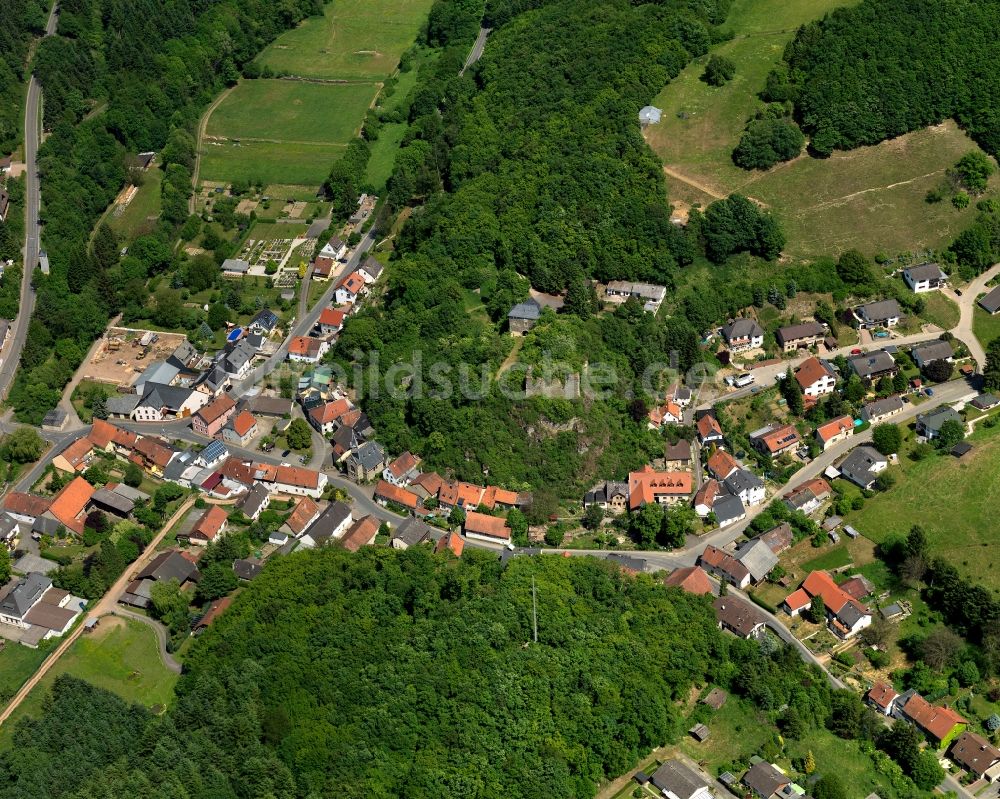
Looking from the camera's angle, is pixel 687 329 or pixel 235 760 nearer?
pixel 235 760

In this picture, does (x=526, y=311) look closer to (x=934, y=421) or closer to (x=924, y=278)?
(x=934, y=421)

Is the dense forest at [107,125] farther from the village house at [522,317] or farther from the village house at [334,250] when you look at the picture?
the village house at [522,317]

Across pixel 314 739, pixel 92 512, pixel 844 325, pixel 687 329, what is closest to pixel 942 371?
pixel 844 325

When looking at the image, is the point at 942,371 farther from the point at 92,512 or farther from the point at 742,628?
the point at 92,512

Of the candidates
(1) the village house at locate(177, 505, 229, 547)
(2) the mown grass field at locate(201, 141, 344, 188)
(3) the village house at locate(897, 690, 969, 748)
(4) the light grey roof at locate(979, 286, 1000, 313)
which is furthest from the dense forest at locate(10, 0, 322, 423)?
(4) the light grey roof at locate(979, 286, 1000, 313)

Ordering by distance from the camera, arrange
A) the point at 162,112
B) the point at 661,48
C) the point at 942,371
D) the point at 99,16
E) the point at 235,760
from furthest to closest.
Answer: the point at 99,16, the point at 162,112, the point at 661,48, the point at 942,371, the point at 235,760

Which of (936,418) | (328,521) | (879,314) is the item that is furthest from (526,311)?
(936,418)
